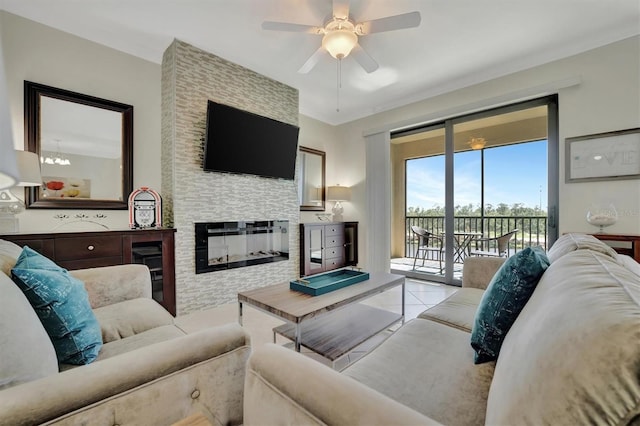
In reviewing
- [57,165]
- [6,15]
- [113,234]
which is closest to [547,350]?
[113,234]

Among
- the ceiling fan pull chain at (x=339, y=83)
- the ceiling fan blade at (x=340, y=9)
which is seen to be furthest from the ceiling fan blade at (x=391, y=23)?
the ceiling fan pull chain at (x=339, y=83)

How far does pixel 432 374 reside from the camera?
3.34 ft

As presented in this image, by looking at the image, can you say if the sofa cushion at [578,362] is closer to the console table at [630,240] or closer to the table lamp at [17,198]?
the console table at [630,240]

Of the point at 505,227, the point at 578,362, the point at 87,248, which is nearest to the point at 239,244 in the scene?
the point at 87,248

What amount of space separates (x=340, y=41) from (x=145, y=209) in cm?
233

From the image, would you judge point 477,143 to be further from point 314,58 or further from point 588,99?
point 314,58

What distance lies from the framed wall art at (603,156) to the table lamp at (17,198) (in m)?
4.65

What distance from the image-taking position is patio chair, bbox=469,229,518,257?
3740mm

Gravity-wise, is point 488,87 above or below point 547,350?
above

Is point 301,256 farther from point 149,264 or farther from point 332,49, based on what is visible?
point 332,49

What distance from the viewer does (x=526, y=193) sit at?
354 centimetres

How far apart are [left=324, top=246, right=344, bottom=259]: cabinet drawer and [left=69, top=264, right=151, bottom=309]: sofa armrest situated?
276cm

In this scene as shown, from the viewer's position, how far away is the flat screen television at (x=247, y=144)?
299 centimetres

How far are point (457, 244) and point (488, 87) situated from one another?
89.8 inches
